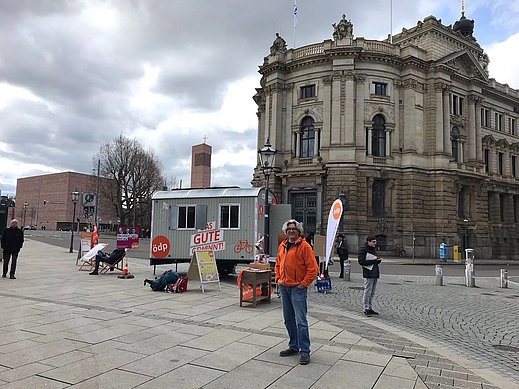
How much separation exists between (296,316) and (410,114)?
39.5m

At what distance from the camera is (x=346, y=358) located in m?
5.89

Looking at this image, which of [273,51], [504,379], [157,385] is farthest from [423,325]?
[273,51]

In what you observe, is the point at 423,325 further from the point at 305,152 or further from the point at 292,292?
the point at 305,152

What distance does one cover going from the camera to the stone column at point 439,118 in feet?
136

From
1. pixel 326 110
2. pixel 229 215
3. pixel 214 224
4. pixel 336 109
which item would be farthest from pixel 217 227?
pixel 326 110

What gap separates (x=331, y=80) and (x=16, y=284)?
33.9 metres

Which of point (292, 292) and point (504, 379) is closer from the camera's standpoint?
point (504, 379)

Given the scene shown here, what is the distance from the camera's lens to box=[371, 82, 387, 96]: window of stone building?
40.6m

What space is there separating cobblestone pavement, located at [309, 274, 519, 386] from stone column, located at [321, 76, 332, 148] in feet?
81.3

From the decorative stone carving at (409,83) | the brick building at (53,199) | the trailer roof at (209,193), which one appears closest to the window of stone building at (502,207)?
the decorative stone carving at (409,83)

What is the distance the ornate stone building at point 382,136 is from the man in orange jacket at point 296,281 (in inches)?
1245

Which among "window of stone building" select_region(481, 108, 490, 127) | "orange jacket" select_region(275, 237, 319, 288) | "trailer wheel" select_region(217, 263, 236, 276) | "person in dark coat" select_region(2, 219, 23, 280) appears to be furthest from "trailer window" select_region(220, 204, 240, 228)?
"window of stone building" select_region(481, 108, 490, 127)

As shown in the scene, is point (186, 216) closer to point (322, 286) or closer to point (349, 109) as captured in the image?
point (322, 286)

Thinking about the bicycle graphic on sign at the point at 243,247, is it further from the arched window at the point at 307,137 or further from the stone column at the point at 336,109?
the arched window at the point at 307,137
